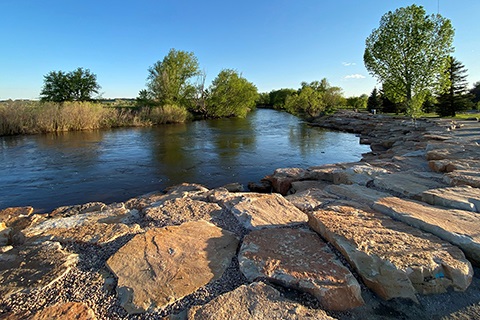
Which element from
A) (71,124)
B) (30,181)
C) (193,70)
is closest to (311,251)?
(30,181)

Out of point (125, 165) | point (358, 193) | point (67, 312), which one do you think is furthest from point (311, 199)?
point (125, 165)

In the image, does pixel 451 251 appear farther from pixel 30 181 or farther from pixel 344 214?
pixel 30 181

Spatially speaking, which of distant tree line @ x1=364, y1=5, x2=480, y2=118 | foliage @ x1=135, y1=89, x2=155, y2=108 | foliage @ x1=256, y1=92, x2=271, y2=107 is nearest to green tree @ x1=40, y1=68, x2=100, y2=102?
foliage @ x1=135, y1=89, x2=155, y2=108

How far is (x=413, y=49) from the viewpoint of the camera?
19.6 meters

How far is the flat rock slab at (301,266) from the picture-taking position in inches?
70.0

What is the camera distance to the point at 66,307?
5.58 ft

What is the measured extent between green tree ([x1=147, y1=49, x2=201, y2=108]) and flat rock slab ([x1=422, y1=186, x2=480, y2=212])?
34.9 meters

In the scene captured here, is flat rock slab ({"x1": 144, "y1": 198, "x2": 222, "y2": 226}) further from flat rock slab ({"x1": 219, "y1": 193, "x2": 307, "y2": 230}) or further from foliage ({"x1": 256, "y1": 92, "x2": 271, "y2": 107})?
foliage ({"x1": 256, "y1": 92, "x2": 271, "y2": 107})

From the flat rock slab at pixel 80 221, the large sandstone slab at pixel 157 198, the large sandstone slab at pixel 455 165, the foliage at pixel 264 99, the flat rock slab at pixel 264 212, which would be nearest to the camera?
the flat rock slab at pixel 264 212

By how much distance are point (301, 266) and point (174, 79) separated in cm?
3857

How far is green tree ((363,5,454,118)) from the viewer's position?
1900cm

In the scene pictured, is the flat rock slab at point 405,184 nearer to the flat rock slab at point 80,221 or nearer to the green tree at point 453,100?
the flat rock slab at point 80,221

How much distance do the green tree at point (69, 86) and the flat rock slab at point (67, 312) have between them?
45160 millimetres

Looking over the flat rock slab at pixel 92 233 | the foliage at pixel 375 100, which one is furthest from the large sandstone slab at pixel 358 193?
the foliage at pixel 375 100
